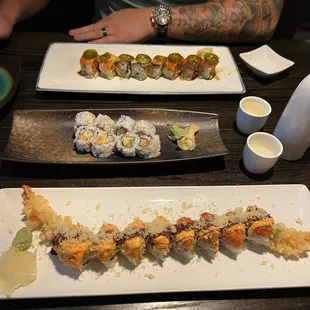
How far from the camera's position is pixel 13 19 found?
234 centimetres

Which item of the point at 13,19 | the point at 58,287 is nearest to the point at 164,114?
the point at 58,287

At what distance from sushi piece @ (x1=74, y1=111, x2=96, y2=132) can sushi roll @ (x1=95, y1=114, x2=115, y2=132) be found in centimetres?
3

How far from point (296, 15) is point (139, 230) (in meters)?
2.48

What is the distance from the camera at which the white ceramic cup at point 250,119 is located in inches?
72.3

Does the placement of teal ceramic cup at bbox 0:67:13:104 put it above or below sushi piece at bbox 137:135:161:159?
above

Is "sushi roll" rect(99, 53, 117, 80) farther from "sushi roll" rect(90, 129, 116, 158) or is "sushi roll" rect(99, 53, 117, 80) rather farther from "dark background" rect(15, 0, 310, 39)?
"dark background" rect(15, 0, 310, 39)

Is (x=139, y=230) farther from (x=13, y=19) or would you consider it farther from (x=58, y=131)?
(x=13, y=19)

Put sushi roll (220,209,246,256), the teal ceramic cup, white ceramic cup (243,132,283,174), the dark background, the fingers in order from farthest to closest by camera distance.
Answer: the dark background, the fingers, the teal ceramic cup, white ceramic cup (243,132,283,174), sushi roll (220,209,246,256)

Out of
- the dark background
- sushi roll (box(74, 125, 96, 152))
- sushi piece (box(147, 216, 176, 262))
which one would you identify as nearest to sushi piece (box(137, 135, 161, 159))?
sushi roll (box(74, 125, 96, 152))

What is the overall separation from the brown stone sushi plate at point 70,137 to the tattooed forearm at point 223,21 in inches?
28.7

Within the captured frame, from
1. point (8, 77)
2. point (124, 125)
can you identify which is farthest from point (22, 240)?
point (8, 77)

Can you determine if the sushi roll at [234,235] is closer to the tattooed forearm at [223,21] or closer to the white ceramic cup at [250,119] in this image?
the white ceramic cup at [250,119]

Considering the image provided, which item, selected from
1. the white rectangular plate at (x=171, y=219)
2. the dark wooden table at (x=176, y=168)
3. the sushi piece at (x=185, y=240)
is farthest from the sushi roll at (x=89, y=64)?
the sushi piece at (x=185, y=240)

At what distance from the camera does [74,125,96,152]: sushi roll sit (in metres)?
1.70
